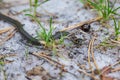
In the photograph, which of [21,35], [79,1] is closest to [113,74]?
[21,35]

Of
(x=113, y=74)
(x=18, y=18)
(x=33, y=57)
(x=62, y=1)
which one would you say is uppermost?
(x=62, y=1)

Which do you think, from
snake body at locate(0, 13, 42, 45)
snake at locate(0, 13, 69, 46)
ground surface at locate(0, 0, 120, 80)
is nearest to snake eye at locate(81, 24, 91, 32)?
ground surface at locate(0, 0, 120, 80)

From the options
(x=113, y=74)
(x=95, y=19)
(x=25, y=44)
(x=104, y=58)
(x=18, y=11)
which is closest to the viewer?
(x=113, y=74)

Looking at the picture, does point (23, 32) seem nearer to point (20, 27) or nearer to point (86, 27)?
point (20, 27)

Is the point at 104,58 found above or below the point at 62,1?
below

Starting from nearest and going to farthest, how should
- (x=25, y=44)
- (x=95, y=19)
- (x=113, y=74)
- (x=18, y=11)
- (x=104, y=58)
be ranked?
1. (x=113, y=74)
2. (x=104, y=58)
3. (x=25, y=44)
4. (x=95, y=19)
5. (x=18, y=11)

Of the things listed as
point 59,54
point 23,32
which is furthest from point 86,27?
point 23,32

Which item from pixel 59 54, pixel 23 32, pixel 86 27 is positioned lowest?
pixel 59 54

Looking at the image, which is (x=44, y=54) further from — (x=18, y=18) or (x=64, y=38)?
(x=18, y=18)

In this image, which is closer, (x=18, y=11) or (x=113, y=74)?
(x=113, y=74)
